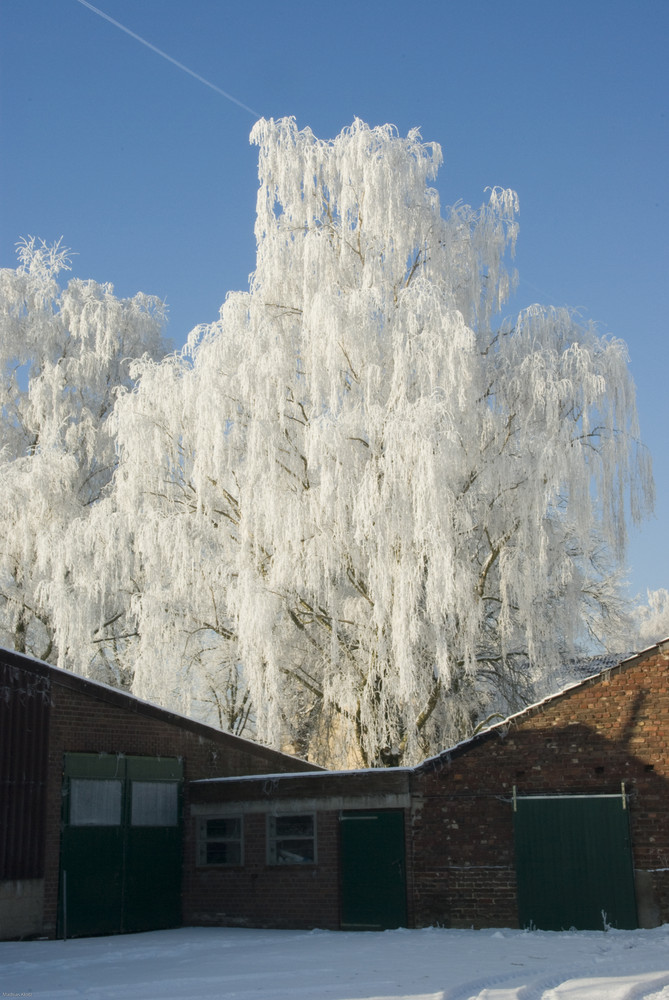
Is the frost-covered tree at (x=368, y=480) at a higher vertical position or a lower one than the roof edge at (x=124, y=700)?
higher

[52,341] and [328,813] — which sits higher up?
[52,341]

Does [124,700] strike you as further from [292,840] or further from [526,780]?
[526,780]

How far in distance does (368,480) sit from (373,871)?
6.44 metres

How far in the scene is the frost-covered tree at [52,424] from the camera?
71.3 ft

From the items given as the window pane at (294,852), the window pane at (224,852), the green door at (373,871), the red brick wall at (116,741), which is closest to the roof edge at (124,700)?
the red brick wall at (116,741)

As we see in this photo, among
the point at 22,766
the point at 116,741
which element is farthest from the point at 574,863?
the point at 22,766

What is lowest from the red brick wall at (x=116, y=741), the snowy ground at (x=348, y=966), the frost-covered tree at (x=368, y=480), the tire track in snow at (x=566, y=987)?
the snowy ground at (x=348, y=966)

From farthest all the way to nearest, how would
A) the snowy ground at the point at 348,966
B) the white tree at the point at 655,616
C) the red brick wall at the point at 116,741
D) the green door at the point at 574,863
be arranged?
the white tree at the point at 655,616, the red brick wall at the point at 116,741, the green door at the point at 574,863, the snowy ground at the point at 348,966

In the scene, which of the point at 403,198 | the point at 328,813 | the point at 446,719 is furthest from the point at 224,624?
the point at 403,198

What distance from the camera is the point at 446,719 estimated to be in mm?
18094

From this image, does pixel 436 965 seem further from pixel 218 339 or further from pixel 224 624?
pixel 218 339

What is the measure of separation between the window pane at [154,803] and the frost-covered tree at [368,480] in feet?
7.92

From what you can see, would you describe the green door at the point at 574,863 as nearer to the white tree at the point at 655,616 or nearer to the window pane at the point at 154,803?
the window pane at the point at 154,803

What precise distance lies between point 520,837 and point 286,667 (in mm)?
6639
